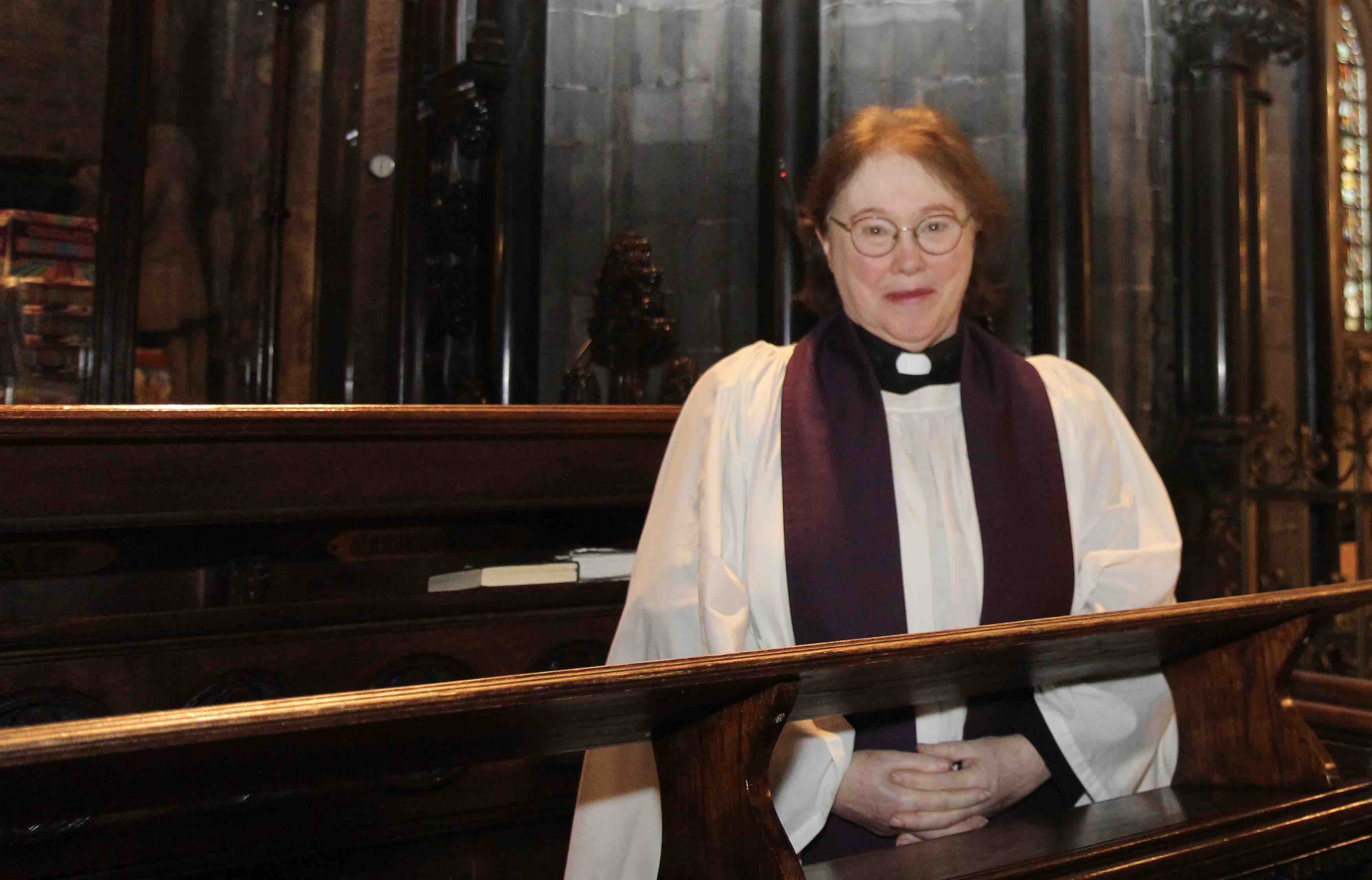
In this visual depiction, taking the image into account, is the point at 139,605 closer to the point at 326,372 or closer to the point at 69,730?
the point at 69,730

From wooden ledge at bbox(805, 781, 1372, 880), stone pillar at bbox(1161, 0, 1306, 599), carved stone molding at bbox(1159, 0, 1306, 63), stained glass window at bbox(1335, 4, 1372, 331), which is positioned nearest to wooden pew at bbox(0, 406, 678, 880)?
wooden ledge at bbox(805, 781, 1372, 880)

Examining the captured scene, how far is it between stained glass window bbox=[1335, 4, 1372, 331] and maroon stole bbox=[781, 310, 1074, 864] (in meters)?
6.05

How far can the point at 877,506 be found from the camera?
6.00ft

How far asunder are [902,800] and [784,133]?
366 cm

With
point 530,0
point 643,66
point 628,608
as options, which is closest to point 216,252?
point 530,0

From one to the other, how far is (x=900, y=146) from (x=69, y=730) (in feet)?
4.85

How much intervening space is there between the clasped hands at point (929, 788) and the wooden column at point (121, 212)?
351 centimetres

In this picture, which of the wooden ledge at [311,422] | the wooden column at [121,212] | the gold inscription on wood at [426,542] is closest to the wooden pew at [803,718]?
the wooden ledge at [311,422]

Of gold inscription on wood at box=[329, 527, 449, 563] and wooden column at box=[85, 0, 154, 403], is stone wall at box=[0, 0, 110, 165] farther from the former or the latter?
gold inscription on wood at box=[329, 527, 449, 563]

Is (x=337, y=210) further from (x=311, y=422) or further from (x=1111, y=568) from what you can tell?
(x=1111, y=568)

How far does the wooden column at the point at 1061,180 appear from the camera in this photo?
15.8 ft

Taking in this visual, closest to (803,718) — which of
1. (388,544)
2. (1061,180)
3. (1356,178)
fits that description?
(388,544)

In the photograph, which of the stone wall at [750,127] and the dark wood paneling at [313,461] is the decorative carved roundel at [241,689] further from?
the stone wall at [750,127]

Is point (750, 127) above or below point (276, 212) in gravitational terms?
above
